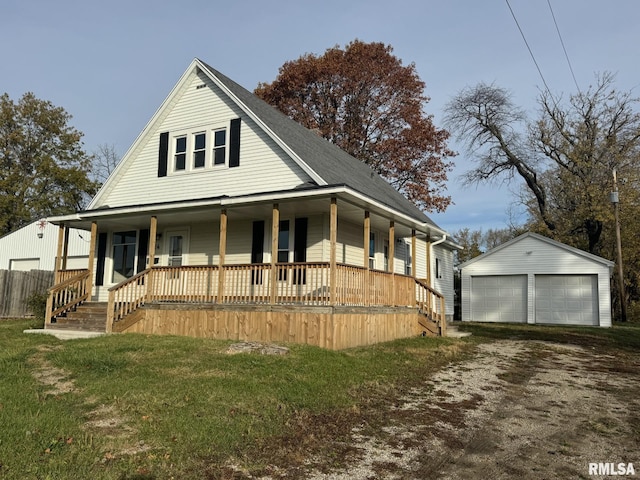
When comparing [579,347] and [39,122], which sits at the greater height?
[39,122]

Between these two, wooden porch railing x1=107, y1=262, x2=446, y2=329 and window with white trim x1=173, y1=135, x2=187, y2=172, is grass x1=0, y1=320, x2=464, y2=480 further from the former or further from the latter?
window with white trim x1=173, y1=135, x2=187, y2=172

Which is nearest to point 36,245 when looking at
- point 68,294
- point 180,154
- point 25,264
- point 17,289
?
point 25,264

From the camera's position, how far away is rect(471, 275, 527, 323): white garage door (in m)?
24.8

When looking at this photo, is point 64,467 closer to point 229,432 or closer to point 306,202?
point 229,432

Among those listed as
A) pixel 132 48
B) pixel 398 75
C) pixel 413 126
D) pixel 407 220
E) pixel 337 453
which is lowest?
pixel 337 453

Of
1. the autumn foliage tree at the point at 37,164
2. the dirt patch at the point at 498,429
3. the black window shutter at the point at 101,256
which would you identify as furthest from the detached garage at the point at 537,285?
the autumn foliage tree at the point at 37,164

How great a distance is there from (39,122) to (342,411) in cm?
3859

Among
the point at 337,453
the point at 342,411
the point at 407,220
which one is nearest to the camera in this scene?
the point at 337,453

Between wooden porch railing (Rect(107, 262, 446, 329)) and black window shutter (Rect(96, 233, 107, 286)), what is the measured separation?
3.00m

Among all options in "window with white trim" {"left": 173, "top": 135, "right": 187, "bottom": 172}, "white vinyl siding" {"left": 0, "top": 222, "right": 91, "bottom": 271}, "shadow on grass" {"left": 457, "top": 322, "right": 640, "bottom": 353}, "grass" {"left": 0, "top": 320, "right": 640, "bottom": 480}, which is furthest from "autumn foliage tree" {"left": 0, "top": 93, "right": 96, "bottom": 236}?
"shadow on grass" {"left": 457, "top": 322, "right": 640, "bottom": 353}

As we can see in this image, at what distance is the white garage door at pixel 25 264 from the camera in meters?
25.8

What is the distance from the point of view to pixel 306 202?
12844mm

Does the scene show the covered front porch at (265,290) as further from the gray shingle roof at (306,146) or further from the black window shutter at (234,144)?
the black window shutter at (234,144)

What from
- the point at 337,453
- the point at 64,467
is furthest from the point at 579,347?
the point at 64,467
